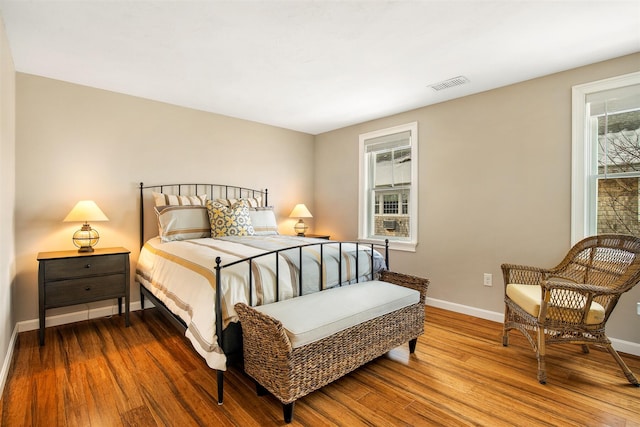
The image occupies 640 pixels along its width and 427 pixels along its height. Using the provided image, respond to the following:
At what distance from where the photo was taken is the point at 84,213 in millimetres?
2910

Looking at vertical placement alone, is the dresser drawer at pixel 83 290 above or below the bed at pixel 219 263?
below

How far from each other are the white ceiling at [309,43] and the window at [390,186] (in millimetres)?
776

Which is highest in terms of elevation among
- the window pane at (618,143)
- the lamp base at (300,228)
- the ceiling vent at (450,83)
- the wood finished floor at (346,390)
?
the ceiling vent at (450,83)

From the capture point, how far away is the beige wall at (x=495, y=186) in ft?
9.20

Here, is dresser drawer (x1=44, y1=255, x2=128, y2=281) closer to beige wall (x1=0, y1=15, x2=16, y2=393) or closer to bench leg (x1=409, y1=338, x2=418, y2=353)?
beige wall (x1=0, y1=15, x2=16, y2=393)

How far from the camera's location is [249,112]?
13.3 feet

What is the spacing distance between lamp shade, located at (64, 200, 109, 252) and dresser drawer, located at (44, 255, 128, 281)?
0.19 m

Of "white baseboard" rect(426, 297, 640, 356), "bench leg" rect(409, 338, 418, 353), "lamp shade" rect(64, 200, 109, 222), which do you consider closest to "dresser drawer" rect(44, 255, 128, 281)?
"lamp shade" rect(64, 200, 109, 222)

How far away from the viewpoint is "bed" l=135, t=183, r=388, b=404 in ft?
6.21

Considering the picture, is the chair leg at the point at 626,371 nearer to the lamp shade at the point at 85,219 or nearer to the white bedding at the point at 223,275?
the white bedding at the point at 223,275

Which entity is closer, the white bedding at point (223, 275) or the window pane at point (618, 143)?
the white bedding at point (223, 275)

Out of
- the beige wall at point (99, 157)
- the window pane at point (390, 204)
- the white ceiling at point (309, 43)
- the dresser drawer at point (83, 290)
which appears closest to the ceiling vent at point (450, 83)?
the white ceiling at point (309, 43)

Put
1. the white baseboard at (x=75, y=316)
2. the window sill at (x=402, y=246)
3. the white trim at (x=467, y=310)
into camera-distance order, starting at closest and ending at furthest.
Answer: the white baseboard at (x=75, y=316), the white trim at (x=467, y=310), the window sill at (x=402, y=246)

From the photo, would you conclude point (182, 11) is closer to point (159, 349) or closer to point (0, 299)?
point (0, 299)
